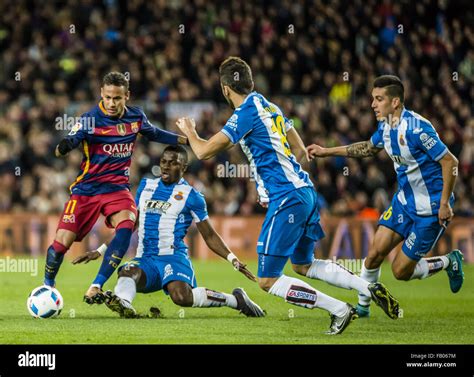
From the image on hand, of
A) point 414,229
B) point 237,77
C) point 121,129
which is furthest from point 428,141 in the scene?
point 121,129

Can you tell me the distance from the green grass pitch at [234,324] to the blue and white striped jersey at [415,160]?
1.16 m

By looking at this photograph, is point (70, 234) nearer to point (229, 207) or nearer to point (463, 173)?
point (229, 207)

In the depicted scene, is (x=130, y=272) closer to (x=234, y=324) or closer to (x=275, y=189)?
(x=234, y=324)

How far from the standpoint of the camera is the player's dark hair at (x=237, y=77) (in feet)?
28.3

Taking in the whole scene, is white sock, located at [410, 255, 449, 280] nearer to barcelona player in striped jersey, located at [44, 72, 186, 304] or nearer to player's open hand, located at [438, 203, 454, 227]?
player's open hand, located at [438, 203, 454, 227]

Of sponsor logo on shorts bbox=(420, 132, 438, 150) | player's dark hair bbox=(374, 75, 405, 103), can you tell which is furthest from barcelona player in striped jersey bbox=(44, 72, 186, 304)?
sponsor logo on shorts bbox=(420, 132, 438, 150)

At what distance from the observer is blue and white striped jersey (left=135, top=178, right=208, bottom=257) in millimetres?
10234

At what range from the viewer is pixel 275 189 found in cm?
869

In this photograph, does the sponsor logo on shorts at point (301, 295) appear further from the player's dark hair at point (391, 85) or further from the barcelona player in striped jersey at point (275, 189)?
→ the player's dark hair at point (391, 85)

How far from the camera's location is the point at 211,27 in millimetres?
22047

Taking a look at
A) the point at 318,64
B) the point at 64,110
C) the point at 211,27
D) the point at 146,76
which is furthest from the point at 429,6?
the point at 64,110

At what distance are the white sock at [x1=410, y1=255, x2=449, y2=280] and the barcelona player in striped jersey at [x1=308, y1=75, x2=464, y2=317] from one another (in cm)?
1

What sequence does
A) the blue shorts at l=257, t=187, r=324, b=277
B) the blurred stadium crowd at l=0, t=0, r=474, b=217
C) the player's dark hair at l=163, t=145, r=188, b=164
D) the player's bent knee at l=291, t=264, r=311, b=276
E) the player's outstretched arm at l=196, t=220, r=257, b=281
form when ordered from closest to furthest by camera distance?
the blue shorts at l=257, t=187, r=324, b=277 → the player's bent knee at l=291, t=264, r=311, b=276 → the player's outstretched arm at l=196, t=220, r=257, b=281 → the player's dark hair at l=163, t=145, r=188, b=164 → the blurred stadium crowd at l=0, t=0, r=474, b=217
